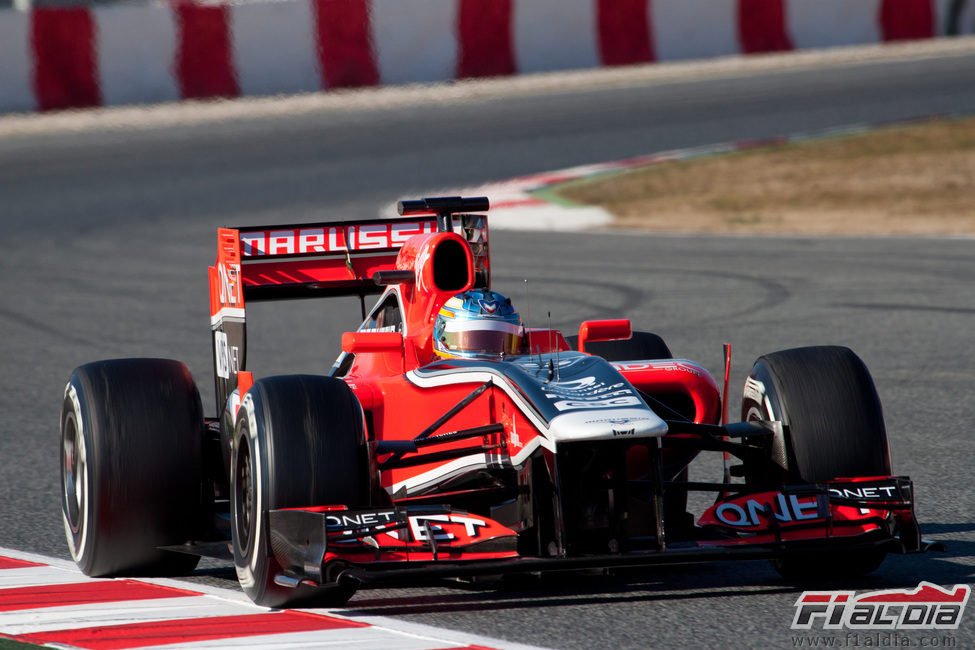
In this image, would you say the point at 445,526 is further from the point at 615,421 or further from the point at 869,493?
the point at 869,493

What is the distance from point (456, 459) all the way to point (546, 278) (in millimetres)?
8579

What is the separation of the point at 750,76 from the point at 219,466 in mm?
21912

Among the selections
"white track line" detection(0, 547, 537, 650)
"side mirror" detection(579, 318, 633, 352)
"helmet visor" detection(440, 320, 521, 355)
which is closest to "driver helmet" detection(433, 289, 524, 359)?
"helmet visor" detection(440, 320, 521, 355)

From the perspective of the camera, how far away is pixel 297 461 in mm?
5355

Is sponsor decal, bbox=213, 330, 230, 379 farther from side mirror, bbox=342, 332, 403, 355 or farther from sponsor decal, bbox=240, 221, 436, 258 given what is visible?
side mirror, bbox=342, 332, 403, 355

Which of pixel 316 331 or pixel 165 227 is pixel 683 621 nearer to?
pixel 316 331

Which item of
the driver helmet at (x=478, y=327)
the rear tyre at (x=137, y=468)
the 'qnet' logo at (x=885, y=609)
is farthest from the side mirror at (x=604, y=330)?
the rear tyre at (x=137, y=468)

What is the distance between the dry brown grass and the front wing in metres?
11.4

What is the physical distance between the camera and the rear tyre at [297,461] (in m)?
5.35

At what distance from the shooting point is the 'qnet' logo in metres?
5.04

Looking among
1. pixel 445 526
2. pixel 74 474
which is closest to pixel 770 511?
pixel 445 526

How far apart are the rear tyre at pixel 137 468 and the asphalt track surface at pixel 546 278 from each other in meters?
0.29

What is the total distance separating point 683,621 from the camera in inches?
203

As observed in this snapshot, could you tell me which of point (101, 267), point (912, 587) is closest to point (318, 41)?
point (101, 267)
